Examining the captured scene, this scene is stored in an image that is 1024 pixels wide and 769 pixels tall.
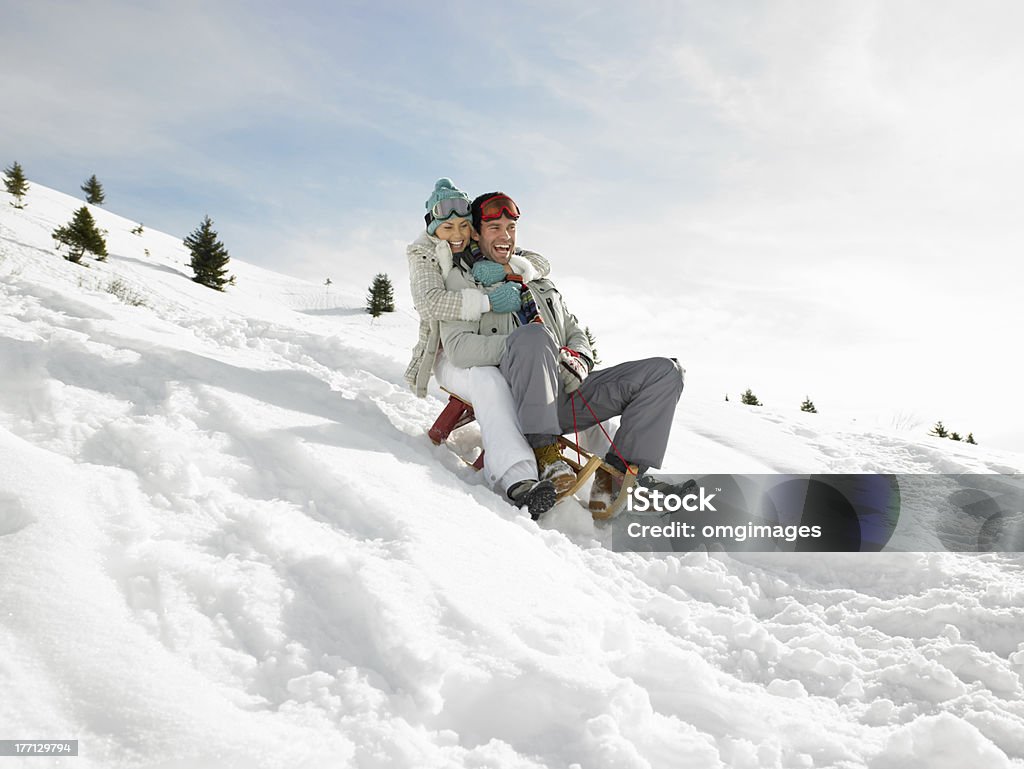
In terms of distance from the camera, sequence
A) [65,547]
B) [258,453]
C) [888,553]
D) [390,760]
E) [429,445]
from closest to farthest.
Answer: [390,760], [65,547], [258,453], [888,553], [429,445]

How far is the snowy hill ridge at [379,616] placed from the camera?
4.15 ft

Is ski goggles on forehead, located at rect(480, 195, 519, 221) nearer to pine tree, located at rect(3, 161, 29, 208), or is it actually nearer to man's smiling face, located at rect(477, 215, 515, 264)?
man's smiling face, located at rect(477, 215, 515, 264)

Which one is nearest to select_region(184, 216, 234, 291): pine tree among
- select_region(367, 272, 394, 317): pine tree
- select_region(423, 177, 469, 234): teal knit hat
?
select_region(367, 272, 394, 317): pine tree

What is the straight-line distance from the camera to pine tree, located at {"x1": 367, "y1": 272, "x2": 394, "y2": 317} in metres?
19.1

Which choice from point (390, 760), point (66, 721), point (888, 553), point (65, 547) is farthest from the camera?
point (888, 553)

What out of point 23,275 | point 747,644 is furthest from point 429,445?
point 23,275

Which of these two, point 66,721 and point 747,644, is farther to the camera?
point 747,644

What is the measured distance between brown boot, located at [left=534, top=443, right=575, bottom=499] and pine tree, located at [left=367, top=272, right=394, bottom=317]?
54.0 ft

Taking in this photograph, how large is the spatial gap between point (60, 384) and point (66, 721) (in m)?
1.72

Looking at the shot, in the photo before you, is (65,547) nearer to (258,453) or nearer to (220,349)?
(258,453)

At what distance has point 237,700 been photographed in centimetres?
129

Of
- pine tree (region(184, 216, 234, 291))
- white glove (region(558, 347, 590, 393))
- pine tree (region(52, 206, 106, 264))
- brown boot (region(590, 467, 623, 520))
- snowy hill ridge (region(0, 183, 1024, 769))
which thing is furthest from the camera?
pine tree (region(184, 216, 234, 291))

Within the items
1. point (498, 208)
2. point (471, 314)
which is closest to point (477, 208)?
point (498, 208)

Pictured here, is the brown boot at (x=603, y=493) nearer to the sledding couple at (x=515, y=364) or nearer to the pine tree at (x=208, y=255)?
the sledding couple at (x=515, y=364)
